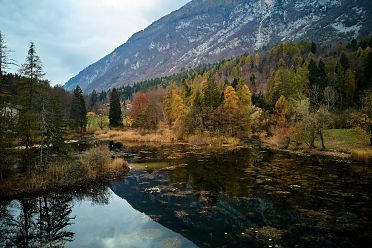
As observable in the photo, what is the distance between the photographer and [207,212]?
993 inches

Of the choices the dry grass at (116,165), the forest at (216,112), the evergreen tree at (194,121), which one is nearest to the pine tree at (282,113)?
the forest at (216,112)

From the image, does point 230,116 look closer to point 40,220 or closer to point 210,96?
point 210,96

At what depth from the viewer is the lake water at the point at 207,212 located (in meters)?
20.1

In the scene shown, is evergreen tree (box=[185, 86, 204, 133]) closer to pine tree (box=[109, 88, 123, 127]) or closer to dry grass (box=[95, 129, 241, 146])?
dry grass (box=[95, 129, 241, 146])

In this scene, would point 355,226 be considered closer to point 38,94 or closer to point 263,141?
point 38,94

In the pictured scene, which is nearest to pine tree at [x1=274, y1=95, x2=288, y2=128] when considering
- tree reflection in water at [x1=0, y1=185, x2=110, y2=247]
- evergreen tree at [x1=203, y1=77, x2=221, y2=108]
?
evergreen tree at [x1=203, y1=77, x2=221, y2=108]

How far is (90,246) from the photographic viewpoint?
19750 mm

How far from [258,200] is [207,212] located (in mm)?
5203

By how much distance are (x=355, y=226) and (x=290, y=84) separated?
278 feet

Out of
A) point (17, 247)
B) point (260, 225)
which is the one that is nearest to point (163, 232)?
point (260, 225)

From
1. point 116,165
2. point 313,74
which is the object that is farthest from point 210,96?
point 116,165

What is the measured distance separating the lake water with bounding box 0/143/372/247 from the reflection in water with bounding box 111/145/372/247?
7cm

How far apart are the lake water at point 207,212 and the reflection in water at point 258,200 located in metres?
0.07

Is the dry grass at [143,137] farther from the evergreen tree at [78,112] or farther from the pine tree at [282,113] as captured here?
the pine tree at [282,113]
